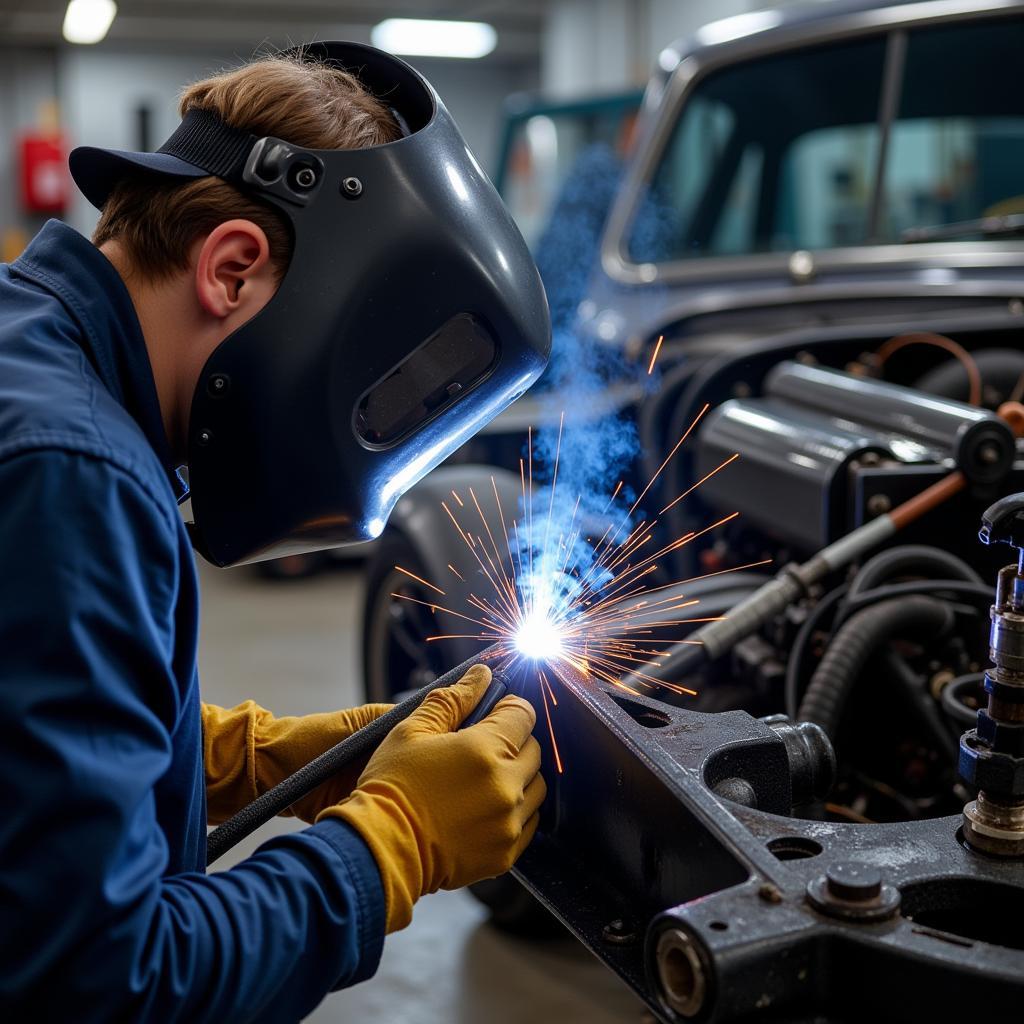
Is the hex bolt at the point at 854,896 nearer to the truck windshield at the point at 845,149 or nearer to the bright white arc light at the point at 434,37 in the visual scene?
the truck windshield at the point at 845,149

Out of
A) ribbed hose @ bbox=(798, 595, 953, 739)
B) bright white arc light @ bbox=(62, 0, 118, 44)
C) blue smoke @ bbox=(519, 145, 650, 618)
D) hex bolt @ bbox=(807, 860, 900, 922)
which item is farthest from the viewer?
bright white arc light @ bbox=(62, 0, 118, 44)

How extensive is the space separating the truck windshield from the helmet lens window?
2134mm

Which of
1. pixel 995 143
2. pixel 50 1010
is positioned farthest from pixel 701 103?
pixel 50 1010

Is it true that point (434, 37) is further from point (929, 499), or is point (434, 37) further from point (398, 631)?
point (929, 499)

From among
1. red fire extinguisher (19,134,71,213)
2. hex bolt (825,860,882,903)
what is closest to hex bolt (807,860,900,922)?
hex bolt (825,860,882,903)

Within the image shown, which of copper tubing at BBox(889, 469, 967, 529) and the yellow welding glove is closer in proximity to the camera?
the yellow welding glove

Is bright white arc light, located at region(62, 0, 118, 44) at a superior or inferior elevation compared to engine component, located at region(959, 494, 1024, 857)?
superior

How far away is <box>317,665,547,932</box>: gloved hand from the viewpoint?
1.24 metres

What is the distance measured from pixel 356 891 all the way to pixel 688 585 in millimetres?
1310

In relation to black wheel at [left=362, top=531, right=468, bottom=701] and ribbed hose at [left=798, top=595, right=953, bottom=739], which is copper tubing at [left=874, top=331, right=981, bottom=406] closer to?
ribbed hose at [left=798, top=595, right=953, bottom=739]

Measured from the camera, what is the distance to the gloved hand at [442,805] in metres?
1.24

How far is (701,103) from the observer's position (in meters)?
3.73

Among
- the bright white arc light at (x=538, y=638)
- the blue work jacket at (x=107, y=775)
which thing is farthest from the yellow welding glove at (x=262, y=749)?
the blue work jacket at (x=107, y=775)

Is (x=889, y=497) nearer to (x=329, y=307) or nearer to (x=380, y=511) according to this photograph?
(x=380, y=511)
